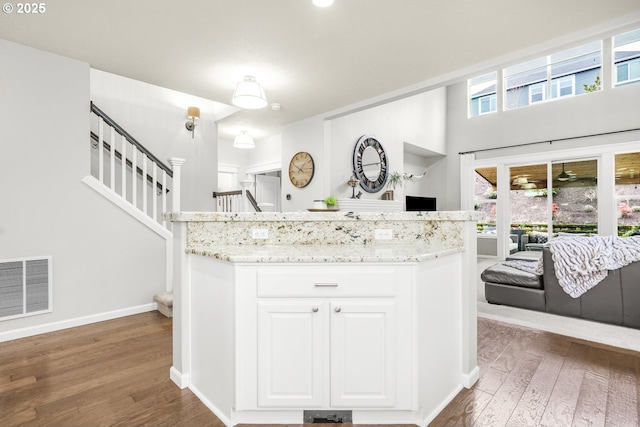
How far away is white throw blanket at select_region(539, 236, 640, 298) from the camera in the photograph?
3014 millimetres

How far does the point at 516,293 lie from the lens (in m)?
3.59

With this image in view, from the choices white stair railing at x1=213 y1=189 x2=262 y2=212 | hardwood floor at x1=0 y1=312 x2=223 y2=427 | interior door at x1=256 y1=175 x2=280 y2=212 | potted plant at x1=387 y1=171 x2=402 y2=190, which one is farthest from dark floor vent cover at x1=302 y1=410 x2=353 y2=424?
interior door at x1=256 y1=175 x2=280 y2=212

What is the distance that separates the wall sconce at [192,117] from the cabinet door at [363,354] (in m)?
4.28

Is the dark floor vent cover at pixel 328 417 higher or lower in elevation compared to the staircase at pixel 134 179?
lower

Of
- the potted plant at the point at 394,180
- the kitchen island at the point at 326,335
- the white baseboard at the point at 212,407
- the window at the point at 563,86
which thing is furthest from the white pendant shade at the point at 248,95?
the window at the point at 563,86

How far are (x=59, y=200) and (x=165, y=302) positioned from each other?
141 cm

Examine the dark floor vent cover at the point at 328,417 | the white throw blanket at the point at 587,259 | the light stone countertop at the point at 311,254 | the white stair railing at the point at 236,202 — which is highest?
the white stair railing at the point at 236,202

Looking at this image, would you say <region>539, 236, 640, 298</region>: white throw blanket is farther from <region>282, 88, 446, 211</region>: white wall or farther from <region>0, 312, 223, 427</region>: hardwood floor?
<region>0, 312, 223, 427</region>: hardwood floor

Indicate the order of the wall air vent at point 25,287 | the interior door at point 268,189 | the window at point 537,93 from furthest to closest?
the interior door at point 268,189 → the window at point 537,93 → the wall air vent at point 25,287

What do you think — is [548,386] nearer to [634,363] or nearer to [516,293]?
[634,363]

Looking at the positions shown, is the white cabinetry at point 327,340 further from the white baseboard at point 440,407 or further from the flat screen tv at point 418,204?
the flat screen tv at point 418,204

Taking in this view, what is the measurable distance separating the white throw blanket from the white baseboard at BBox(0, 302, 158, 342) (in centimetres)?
435

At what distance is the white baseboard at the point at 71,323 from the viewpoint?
2859mm

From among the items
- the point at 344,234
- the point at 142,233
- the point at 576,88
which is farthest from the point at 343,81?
the point at 576,88
